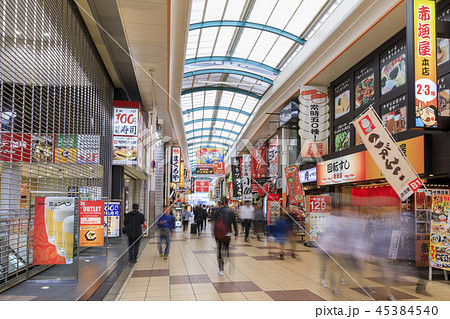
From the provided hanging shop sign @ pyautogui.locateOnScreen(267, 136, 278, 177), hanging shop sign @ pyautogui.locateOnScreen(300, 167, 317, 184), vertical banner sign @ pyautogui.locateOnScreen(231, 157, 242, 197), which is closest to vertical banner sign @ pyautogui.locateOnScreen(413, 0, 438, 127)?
hanging shop sign @ pyautogui.locateOnScreen(300, 167, 317, 184)

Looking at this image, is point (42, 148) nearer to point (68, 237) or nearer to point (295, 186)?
point (68, 237)

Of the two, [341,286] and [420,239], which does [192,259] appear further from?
[420,239]

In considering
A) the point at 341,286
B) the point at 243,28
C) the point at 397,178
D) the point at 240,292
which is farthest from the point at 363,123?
the point at 243,28

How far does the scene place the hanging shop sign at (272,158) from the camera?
2247 centimetres

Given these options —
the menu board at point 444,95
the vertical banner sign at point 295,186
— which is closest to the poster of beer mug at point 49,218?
the menu board at point 444,95

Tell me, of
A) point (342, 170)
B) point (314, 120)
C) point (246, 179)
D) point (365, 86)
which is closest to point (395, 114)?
point (365, 86)

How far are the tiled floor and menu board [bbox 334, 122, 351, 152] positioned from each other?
198 inches

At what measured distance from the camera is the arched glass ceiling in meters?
13.1

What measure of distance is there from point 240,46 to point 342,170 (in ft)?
24.0

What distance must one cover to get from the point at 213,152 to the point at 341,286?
65.1 feet

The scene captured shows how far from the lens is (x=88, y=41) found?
9.75 meters

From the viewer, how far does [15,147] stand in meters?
5.56

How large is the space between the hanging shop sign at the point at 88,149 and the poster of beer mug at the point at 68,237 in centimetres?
287

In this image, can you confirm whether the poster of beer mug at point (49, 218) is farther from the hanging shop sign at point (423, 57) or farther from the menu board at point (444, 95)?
the menu board at point (444, 95)
